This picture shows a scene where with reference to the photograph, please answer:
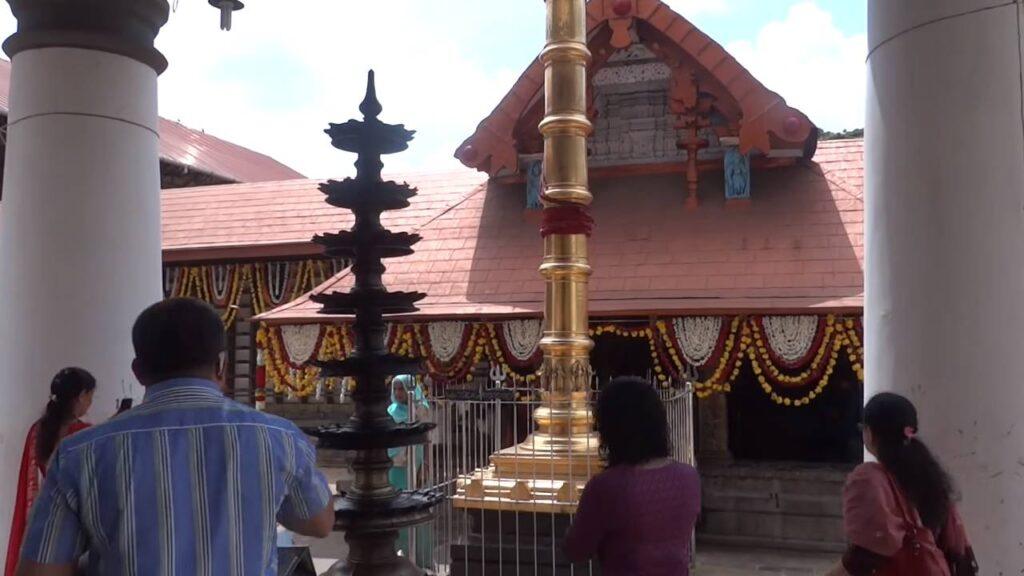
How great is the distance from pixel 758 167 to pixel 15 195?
26.6ft

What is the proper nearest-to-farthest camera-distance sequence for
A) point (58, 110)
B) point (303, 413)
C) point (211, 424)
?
1. point (211, 424)
2. point (58, 110)
3. point (303, 413)

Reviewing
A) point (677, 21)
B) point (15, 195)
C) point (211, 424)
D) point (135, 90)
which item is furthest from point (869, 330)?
point (677, 21)

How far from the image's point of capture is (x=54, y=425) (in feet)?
12.7

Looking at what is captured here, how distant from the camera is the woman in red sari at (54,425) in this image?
153 inches

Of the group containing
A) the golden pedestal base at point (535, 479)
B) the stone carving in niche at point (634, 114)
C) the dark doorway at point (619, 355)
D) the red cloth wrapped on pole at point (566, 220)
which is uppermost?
the stone carving in niche at point (634, 114)

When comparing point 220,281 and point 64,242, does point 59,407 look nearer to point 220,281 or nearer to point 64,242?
point 64,242

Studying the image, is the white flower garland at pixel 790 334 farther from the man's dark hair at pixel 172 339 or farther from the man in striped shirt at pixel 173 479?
the man's dark hair at pixel 172 339

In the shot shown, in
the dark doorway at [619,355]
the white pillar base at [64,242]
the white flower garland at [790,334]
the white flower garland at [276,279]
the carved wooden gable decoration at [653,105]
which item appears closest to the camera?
the white pillar base at [64,242]

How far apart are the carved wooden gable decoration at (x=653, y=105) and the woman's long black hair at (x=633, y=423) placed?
7627 mm

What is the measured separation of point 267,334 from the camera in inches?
429

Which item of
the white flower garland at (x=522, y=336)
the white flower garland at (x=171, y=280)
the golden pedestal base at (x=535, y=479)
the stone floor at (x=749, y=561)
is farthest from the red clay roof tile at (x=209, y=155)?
the golden pedestal base at (x=535, y=479)

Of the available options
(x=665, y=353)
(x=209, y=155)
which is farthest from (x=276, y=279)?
(x=209, y=155)

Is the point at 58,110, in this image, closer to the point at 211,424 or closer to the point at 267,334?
the point at 211,424

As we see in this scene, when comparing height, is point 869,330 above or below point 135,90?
below
